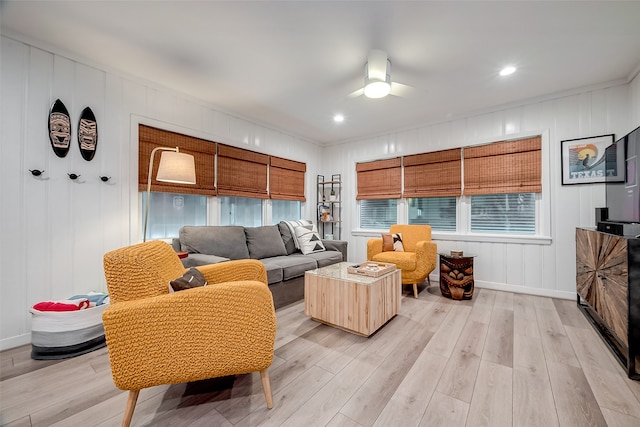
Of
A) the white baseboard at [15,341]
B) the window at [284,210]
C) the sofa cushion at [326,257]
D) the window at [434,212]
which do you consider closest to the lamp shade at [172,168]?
the white baseboard at [15,341]

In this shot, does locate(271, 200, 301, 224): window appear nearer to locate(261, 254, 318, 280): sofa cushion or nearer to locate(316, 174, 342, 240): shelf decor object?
locate(316, 174, 342, 240): shelf decor object

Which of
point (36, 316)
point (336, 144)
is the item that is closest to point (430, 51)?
point (336, 144)

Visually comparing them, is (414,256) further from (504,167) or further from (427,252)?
(504,167)

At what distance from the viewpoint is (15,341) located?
2.09 m

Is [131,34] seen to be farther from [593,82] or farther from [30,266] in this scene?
[593,82]

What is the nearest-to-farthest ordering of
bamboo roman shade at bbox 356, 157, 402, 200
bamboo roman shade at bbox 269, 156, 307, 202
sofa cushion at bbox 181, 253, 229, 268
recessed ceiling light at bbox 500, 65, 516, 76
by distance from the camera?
1. sofa cushion at bbox 181, 253, 229, 268
2. recessed ceiling light at bbox 500, 65, 516, 76
3. bamboo roman shade at bbox 269, 156, 307, 202
4. bamboo roman shade at bbox 356, 157, 402, 200

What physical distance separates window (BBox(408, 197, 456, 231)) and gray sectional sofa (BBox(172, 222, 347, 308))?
4.84ft

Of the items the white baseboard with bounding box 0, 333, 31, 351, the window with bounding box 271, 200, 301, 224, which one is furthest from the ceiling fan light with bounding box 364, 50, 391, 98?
Answer: the white baseboard with bounding box 0, 333, 31, 351

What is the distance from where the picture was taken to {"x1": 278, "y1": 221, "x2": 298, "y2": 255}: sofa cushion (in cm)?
381

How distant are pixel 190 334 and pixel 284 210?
347cm

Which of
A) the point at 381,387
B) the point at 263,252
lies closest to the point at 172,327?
the point at 381,387

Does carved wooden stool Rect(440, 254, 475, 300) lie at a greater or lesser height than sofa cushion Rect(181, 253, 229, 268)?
lesser

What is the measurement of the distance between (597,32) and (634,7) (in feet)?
0.84

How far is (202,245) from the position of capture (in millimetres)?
2859
